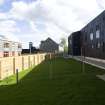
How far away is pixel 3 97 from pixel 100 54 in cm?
3843

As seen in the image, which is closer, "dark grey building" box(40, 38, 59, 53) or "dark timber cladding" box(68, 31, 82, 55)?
"dark timber cladding" box(68, 31, 82, 55)

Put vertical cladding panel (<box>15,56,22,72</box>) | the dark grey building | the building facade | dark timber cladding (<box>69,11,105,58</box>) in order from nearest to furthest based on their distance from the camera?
vertical cladding panel (<box>15,56,22,72</box>) → dark timber cladding (<box>69,11,105,58</box>) → the building facade → the dark grey building

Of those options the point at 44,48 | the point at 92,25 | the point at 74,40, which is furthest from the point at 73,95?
the point at 44,48

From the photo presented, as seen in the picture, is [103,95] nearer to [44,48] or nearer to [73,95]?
[73,95]

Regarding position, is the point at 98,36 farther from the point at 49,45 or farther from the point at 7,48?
the point at 49,45

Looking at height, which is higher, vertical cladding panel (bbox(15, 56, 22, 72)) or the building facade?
the building facade

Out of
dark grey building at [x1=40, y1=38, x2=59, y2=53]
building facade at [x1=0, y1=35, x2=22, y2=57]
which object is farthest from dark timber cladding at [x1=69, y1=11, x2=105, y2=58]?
dark grey building at [x1=40, y1=38, x2=59, y2=53]

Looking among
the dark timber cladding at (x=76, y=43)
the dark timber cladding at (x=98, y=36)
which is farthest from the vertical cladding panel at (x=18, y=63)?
the dark timber cladding at (x=76, y=43)

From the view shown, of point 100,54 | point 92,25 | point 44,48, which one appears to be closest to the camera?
point 100,54

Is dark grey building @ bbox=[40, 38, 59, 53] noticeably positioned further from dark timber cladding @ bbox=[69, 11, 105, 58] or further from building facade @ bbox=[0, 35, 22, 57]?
dark timber cladding @ bbox=[69, 11, 105, 58]

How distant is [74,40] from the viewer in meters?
85.7

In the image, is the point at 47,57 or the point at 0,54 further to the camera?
the point at 47,57

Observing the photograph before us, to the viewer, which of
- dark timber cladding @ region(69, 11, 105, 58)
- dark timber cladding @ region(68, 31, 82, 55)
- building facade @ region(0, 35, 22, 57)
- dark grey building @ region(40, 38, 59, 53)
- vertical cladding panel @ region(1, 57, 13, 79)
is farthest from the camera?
dark grey building @ region(40, 38, 59, 53)

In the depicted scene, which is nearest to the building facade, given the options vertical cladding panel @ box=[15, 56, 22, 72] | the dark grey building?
vertical cladding panel @ box=[15, 56, 22, 72]
